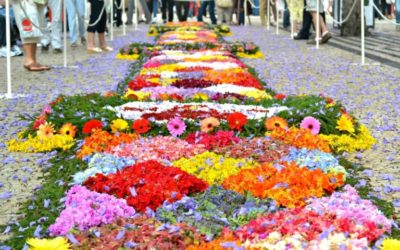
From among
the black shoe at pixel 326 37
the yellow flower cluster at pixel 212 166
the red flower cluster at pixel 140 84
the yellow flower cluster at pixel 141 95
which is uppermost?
the black shoe at pixel 326 37

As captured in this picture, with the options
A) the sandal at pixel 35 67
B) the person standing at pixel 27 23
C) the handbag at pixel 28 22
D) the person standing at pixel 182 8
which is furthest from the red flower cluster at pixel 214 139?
the person standing at pixel 182 8

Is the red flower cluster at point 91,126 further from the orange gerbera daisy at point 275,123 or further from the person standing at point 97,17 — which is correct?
the person standing at point 97,17

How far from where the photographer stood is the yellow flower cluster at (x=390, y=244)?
10.8ft


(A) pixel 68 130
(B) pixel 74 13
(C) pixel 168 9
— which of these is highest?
(C) pixel 168 9

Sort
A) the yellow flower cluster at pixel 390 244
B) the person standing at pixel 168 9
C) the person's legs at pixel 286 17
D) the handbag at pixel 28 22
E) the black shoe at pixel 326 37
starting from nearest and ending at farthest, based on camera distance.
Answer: the yellow flower cluster at pixel 390 244 < the handbag at pixel 28 22 < the black shoe at pixel 326 37 < the person's legs at pixel 286 17 < the person standing at pixel 168 9

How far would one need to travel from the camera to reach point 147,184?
14.2 feet

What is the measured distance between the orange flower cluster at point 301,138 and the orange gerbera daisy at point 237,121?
244mm

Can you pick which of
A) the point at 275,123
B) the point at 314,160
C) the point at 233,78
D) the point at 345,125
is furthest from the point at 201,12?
the point at 314,160

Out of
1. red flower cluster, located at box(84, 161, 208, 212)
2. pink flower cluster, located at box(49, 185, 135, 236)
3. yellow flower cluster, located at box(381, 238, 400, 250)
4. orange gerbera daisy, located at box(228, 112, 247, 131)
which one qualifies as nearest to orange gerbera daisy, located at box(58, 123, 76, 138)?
orange gerbera daisy, located at box(228, 112, 247, 131)

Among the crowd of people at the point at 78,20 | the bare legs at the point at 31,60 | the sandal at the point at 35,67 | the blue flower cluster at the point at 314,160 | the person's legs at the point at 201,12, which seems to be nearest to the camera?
the blue flower cluster at the point at 314,160

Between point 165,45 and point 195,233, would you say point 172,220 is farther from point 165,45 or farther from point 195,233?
point 165,45

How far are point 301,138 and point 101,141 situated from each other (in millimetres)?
1385

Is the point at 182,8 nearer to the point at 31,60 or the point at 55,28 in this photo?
the point at 55,28

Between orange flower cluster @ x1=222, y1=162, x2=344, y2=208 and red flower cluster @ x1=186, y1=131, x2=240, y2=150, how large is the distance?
89 centimetres
